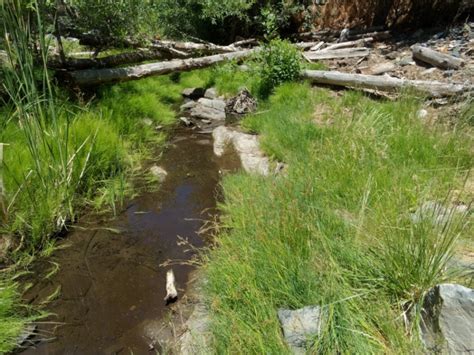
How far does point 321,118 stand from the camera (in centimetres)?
650

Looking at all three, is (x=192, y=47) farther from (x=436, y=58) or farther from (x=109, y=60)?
(x=436, y=58)

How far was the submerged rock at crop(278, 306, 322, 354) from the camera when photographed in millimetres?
2354

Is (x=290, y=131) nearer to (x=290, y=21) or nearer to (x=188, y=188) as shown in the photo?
(x=188, y=188)

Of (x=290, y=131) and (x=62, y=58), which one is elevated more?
(x=62, y=58)

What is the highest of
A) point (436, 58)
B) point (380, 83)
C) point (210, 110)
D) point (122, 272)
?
point (436, 58)

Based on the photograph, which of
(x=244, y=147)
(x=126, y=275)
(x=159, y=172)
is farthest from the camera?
(x=244, y=147)

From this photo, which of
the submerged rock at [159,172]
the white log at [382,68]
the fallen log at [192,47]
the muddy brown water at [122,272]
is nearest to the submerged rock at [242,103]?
the fallen log at [192,47]

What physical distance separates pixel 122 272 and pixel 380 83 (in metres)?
5.43

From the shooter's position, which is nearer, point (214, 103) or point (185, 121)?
point (185, 121)

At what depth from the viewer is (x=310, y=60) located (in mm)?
9281

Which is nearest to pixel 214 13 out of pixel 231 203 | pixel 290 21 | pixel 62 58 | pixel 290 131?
pixel 290 21

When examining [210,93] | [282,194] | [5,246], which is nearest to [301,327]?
[282,194]

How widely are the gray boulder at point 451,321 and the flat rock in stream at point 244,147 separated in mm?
3284

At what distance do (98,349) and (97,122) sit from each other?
3552mm
